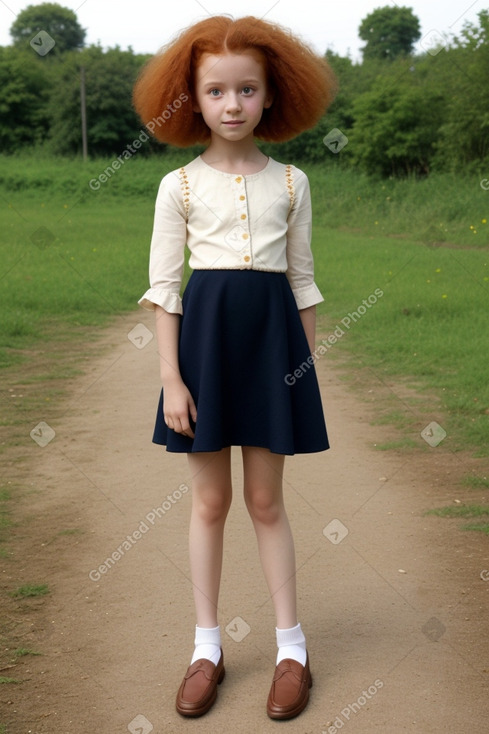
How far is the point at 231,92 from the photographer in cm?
268

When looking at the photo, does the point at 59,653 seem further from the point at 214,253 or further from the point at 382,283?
the point at 382,283

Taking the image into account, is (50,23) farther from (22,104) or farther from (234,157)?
(234,157)

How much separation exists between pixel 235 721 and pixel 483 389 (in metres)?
4.16

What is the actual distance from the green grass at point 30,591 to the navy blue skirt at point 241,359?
3.67ft

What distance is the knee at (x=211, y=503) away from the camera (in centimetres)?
285

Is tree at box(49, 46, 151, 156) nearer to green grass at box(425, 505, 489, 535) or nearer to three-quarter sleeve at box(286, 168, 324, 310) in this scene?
green grass at box(425, 505, 489, 535)

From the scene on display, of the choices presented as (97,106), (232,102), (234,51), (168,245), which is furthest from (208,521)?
(97,106)

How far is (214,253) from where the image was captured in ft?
8.91

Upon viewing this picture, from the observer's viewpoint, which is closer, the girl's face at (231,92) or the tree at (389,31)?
the girl's face at (231,92)

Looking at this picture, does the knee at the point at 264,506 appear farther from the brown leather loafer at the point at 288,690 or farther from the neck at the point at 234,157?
A: the neck at the point at 234,157

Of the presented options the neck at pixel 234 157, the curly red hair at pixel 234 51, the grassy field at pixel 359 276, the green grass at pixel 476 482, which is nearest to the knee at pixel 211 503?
the neck at pixel 234 157

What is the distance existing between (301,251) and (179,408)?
0.57 meters

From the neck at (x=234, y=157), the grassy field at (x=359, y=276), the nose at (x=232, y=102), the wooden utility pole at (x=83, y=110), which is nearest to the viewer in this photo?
the nose at (x=232, y=102)

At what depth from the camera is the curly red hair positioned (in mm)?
2693
